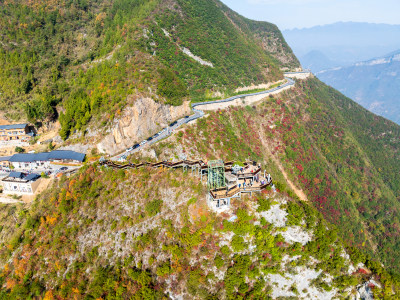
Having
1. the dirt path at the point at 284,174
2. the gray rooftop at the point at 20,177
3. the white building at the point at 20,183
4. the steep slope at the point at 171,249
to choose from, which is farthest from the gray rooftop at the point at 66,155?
the dirt path at the point at 284,174

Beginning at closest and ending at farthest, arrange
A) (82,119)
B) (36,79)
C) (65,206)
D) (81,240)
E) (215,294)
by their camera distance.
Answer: (215,294), (81,240), (65,206), (82,119), (36,79)

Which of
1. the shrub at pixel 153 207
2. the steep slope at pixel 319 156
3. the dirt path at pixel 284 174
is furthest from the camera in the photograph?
the dirt path at pixel 284 174

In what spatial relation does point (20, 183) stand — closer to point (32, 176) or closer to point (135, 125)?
point (32, 176)

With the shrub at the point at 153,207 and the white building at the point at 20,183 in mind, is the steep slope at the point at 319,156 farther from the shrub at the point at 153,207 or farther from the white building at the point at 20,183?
the white building at the point at 20,183

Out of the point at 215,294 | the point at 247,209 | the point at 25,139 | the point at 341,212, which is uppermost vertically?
the point at 247,209

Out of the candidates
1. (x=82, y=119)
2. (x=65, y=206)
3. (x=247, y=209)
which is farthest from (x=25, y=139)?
(x=247, y=209)

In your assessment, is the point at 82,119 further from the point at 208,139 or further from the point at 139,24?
the point at 139,24

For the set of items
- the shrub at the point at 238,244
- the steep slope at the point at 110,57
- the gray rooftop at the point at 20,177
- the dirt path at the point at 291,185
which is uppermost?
the steep slope at the point at 110,57

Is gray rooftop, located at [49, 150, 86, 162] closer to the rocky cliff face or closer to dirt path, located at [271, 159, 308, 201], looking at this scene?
the rocky cliff face

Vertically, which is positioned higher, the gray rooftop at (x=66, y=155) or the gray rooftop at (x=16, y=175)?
the gray rooftop at (x=66, y=155)
